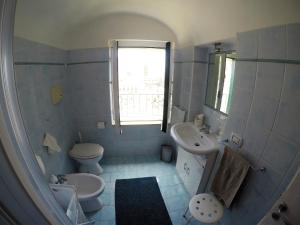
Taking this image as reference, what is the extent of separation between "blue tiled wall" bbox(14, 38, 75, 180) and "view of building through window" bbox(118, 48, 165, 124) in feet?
2.93

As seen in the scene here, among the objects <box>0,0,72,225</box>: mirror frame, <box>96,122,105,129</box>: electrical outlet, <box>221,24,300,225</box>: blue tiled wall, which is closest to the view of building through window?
<box>96,122,105,129</box>: electrical outlet

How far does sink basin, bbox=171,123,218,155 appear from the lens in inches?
60.2

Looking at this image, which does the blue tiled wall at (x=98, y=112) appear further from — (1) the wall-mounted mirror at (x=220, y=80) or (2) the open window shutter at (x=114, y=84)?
(1) the wall-mounted mirror at (x=220, y=80)

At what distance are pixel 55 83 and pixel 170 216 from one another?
2025 millimetres

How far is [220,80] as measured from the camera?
1825 mm

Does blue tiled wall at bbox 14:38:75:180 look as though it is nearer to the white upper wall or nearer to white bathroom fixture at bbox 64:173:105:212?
white bathroom fixture at bbox 64:173:105:212

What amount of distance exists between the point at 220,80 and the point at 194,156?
95 cm

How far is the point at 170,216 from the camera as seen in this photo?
178 centimetres

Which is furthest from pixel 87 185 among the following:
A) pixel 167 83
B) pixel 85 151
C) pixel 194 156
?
pixel 167 83

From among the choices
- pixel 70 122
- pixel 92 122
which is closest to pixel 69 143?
pixel 70 122

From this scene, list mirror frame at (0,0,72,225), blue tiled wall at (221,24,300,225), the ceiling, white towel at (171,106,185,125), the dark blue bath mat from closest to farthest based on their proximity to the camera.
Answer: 1. mirror frame at (0,0,72,225)
2. blue tiled wall at (221,24,300,225)
3. the ceiling
4. the dark blue bath mat
5. white towel at (171,106,185,125)

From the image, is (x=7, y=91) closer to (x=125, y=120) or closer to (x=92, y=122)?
(x=92, y=122)

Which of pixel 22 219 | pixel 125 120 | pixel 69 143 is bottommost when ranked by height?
pixel 69 143

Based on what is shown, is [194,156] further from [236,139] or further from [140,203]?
[140,203]
